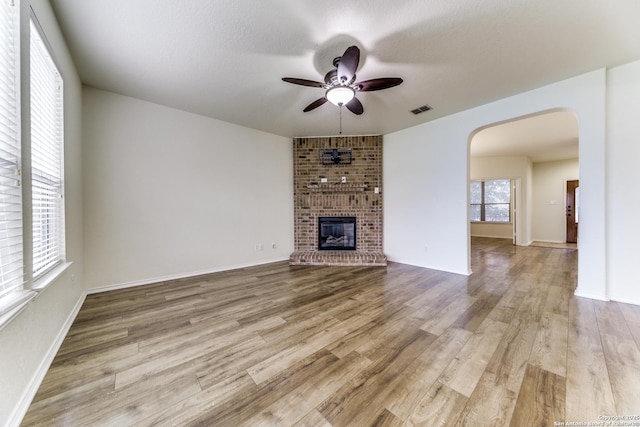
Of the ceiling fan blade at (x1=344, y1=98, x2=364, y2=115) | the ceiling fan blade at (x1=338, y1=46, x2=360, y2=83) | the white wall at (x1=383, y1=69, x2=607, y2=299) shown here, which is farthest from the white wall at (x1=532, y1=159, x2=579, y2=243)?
the ceiling fan blade at (x1=338, y1=46, x2=360, y2=83)

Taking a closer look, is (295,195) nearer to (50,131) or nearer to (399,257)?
(399,257)

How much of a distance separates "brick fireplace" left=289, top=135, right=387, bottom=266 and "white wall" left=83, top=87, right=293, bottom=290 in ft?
1.54

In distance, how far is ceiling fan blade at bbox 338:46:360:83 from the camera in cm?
179

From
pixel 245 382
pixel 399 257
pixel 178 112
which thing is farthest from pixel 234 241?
pixel 399 257

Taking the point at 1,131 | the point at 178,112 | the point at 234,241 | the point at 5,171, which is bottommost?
the point at 234,241

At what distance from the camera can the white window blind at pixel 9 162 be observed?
1.14 metres

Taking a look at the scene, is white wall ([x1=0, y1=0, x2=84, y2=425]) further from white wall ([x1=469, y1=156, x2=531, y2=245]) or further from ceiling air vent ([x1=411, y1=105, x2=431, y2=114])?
white wall ([x1=469, y1=156, x2=531, y2=245])

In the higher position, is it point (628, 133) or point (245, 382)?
point (628, 133)

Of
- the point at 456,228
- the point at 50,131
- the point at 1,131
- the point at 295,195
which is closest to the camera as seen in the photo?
the point at 1,131

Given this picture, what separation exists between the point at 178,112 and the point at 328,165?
2.74 meters

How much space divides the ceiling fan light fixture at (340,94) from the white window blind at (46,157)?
2169 mm

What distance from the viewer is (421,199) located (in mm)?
4184

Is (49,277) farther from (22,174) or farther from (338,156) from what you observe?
(338,156)

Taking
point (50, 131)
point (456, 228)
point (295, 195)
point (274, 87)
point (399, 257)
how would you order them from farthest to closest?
point (295, 195)
point (399, 257)
point (456, 228)
point (274, 87)
point (50, 131)
